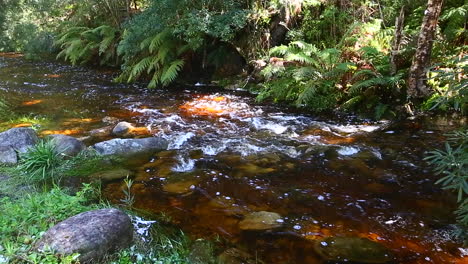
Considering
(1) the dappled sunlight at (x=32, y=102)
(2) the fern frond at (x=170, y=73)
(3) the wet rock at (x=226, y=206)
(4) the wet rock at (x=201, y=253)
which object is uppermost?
(2) the fern frond at (x=170, y=73)

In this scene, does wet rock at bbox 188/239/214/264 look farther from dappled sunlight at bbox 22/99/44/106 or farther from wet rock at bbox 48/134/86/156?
dappled sunlight at bbox 22/99/44/106

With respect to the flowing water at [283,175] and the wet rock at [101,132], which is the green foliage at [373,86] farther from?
the wet rock at [101,132]

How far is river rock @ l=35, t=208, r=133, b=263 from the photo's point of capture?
9.46 feet

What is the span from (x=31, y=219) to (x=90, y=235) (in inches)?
32.1

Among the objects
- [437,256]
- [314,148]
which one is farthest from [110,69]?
[437,256]

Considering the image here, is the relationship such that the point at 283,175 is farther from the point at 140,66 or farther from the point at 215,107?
the point at 140,66

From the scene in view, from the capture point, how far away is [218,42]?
10852 millimetres

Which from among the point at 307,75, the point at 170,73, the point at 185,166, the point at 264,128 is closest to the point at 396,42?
the point at 307,75

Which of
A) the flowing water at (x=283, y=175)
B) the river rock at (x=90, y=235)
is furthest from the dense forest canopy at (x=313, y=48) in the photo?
the river rock at (x=90, y=235)

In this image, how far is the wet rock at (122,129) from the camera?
6.86 m

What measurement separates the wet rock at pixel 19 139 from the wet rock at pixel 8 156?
81mm

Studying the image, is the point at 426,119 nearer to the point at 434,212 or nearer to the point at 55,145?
the point at 434,212

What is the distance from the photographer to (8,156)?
5.29 metres

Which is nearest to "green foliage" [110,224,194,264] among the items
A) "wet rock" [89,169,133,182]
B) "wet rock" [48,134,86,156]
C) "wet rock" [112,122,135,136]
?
"wet rock" [89,169,133,182]
